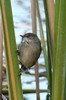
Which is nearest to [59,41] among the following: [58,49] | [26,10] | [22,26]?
[58,49]

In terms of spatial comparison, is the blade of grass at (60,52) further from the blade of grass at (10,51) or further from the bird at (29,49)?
the bird at (29,49)

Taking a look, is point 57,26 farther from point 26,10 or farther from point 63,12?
point 26,10

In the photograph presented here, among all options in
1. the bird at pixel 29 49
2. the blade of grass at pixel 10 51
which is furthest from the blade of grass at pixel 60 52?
the bird at pixel 29 49

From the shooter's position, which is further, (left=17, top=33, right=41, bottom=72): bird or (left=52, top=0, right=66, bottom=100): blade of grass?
(left=17, top=33, right=41, bottom=72): bird

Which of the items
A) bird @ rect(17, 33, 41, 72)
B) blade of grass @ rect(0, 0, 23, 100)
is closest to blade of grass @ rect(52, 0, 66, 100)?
blade of grass @ rect(0, 0, 23, 100)

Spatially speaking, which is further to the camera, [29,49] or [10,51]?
[29,49]

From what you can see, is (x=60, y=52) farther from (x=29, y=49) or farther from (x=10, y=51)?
(x=29, y=49)

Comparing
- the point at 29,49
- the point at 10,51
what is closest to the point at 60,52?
the point at 10,51

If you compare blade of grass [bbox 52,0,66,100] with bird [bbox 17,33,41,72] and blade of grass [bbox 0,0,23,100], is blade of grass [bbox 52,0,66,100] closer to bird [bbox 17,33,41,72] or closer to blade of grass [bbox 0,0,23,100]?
blade of grass [bbox 0,0,23,100]

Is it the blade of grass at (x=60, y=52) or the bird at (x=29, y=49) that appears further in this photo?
the bird at (x=29, y=49)
